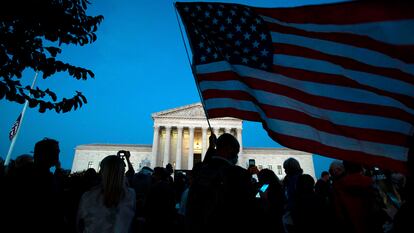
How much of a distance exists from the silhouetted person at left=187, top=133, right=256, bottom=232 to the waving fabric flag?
1.06 meters

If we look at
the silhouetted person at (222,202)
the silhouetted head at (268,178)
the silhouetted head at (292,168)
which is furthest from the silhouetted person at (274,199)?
the silhouetted person at (222,202)

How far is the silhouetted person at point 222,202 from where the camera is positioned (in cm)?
214

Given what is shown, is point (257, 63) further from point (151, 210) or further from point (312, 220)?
point (151, 210)

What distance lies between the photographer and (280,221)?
16.9ft

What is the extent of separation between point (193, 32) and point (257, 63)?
1.18 meters

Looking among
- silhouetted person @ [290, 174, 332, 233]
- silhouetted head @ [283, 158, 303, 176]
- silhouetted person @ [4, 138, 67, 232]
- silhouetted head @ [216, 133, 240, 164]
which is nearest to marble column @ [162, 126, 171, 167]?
silhouetted head @ [283, 158, 303, 176]

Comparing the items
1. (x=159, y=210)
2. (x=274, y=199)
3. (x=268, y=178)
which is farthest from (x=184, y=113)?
(x=159, y=210)

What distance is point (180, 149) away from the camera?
47781mm

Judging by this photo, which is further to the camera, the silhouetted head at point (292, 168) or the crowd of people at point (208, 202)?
the silhouetted head at point (292, 168)

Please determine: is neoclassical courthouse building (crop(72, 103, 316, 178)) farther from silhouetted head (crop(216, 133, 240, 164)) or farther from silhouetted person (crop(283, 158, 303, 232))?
silhouetted head (crop(216, 133, 240, 164))

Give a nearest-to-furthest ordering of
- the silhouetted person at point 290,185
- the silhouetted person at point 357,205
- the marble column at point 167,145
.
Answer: the silhouetted person at point 357,205, the silhouetted person at point 290,185, the marble column at point 167,145

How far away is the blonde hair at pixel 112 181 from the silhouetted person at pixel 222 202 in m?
1.14

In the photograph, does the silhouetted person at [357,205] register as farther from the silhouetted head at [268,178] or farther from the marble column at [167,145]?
the marble column at [167,145]

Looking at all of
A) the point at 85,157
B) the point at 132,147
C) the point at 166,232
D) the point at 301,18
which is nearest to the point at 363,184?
the point at 301,18
